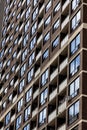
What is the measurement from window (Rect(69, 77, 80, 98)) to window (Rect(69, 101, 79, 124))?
1.37 meters

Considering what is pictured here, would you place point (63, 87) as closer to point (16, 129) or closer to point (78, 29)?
point (78, 29)

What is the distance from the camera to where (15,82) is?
76.3 meters

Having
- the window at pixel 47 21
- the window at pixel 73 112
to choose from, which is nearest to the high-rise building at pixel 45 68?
the window at pixel 73 112

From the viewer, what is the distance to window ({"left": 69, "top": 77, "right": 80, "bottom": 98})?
51.1 metres

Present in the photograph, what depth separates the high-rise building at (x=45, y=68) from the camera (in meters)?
52.1

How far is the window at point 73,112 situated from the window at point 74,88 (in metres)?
1.37

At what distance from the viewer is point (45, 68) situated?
62906 millimetres

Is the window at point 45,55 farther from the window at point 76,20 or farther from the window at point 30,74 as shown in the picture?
the window at point 76,20

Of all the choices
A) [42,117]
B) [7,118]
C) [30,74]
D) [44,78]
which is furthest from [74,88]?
[7,118]

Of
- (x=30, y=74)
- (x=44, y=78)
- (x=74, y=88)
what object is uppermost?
(x=30, y=74)

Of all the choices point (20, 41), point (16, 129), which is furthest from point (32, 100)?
point (20, 41)

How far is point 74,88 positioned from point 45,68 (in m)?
11.8

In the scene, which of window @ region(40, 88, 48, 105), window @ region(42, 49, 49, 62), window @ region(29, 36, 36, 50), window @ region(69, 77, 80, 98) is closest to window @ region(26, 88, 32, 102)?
window @ region(40, 88, 48, 105)

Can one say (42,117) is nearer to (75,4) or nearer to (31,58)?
(31,58)
